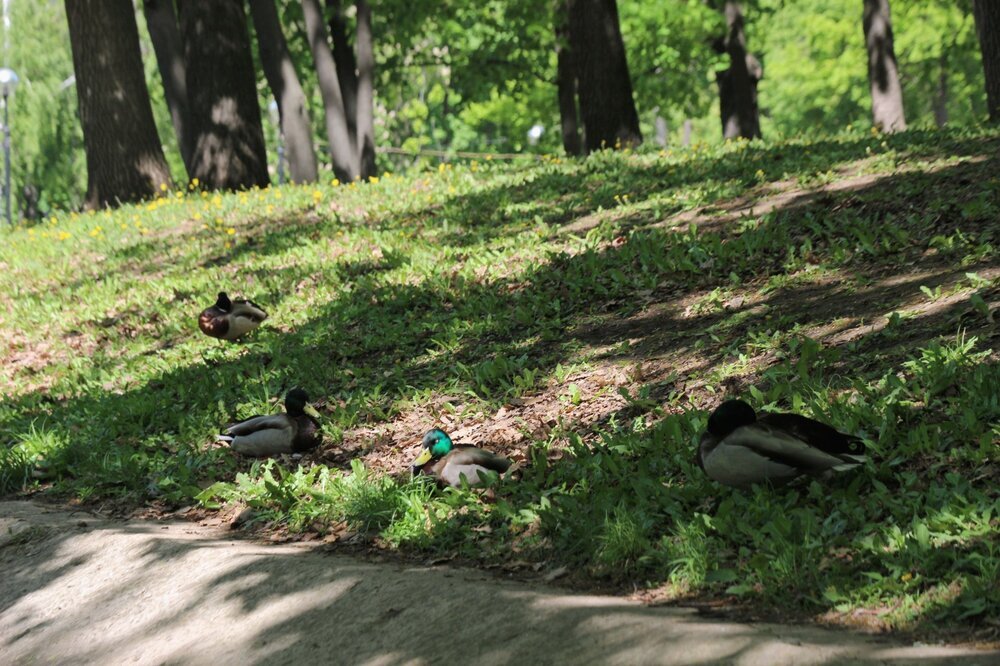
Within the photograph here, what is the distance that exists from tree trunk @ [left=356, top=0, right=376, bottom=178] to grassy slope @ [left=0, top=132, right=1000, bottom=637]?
9.03 meters

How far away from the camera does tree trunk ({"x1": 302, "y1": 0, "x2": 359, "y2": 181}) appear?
2162cm

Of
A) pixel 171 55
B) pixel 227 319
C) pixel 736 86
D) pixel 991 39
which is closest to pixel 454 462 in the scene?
pixel 227 319

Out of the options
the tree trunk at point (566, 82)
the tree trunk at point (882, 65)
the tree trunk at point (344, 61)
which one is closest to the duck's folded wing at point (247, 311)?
the tree trunk at point (566, 82)

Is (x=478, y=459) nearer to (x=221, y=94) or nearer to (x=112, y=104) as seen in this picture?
(x=221, y=94)

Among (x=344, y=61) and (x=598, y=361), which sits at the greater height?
(x=344, y=61)

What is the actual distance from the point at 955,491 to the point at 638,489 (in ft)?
4.86

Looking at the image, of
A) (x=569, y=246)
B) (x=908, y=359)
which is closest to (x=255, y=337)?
(x=569, y=246)

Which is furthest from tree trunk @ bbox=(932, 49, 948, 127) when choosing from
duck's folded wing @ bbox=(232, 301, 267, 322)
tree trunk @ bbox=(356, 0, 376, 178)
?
duck's folded wing @ bbox=(232, 301, 267, 322)

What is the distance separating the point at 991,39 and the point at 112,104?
41.8ft

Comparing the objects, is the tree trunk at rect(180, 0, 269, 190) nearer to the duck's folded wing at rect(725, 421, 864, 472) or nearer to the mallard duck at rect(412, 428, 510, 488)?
the mallard duck at rect(412, 428, 510, 488)

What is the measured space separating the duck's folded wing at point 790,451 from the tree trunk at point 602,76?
1122cm

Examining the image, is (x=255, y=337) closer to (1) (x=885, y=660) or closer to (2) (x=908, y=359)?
(2) (x=908, y=359)

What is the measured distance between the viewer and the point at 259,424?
725cm

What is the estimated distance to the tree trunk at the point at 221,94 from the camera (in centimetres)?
1723
